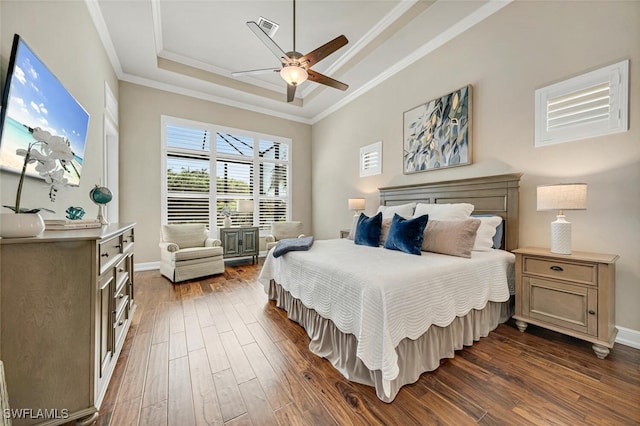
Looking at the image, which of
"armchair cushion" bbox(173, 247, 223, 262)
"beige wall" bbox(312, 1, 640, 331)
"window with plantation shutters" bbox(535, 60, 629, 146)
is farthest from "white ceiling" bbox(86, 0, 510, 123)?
"armchair cushion" bbox(173, 247, 223, 262)

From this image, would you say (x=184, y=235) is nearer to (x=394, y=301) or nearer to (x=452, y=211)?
(x=394, y=301)

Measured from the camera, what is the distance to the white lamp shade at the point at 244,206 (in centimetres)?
513

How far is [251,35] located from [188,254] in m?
3.44

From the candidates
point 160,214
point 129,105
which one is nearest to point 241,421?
point 160,214

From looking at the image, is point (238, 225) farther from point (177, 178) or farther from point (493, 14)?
point (493, 14)

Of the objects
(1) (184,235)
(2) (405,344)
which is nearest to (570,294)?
(2) (405,344)

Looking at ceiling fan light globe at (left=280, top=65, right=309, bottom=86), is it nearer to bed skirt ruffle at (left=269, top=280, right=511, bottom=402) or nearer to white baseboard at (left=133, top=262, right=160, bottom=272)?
bed skirt ruffle at (left=269, top=280, right=511, bottom=402)

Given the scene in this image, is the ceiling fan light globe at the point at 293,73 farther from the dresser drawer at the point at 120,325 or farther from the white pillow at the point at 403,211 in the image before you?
the dresser drawer at the point at 120,325

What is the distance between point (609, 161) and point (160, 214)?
6073 millimetres

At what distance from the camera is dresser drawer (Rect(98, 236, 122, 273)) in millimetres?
1367

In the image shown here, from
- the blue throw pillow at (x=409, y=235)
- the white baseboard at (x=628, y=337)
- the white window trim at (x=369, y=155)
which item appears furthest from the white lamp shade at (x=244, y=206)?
the white baseboard at (x=628, y=337)

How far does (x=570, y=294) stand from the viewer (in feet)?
6.45

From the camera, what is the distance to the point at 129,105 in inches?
173

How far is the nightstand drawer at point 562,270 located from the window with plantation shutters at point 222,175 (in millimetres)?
4554
